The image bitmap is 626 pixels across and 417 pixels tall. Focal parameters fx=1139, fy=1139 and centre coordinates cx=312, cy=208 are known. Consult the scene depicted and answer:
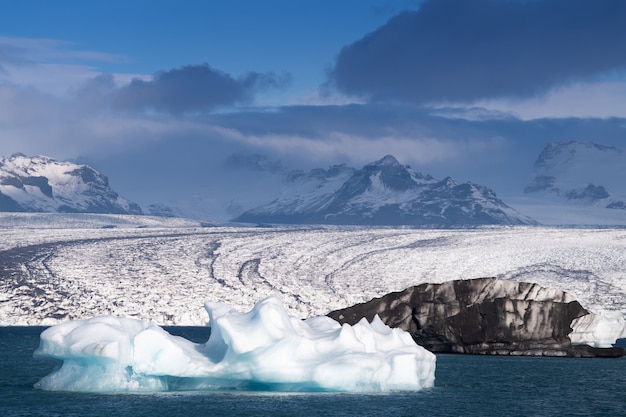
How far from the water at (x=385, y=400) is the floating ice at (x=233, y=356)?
1.40ft

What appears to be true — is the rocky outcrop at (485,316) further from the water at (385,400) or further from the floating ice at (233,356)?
Answer: the floating ice at (233,356)

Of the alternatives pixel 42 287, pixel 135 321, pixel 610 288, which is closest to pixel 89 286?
pixel 42 287

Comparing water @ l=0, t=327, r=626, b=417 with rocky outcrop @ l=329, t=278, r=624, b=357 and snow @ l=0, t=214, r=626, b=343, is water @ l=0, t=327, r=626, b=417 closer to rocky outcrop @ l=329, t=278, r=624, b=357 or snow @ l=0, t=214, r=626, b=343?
rocky outcrop @ l=329, t=278, r=624, b=357

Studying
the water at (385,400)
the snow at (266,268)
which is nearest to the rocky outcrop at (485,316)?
the water at (385,400)

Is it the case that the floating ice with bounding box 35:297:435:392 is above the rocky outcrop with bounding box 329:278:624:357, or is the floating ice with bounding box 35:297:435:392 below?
below

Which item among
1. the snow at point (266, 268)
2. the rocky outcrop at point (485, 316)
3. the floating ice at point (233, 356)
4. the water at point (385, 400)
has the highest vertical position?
the snow at point (266, 268)

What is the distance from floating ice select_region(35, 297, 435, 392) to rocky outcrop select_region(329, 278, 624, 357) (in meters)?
17.8

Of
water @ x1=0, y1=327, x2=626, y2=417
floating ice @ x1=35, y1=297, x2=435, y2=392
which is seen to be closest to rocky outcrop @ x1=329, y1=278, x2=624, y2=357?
water @ x1=0, y1=327, x2=626, y2=417

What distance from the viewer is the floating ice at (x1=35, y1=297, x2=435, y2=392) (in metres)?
27.2

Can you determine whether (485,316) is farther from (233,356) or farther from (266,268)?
(266,268)

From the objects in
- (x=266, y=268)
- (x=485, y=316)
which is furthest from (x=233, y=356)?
(x=266, y=268)

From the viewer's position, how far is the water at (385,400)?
2628 cm

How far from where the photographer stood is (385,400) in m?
28.6

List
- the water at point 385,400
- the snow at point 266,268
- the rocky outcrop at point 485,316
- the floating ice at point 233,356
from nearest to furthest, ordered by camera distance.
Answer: the water at point 385,400 → the floating ice at point 233,356 → the rocky outcrop at point 485,316 → the snow at point 266,268
